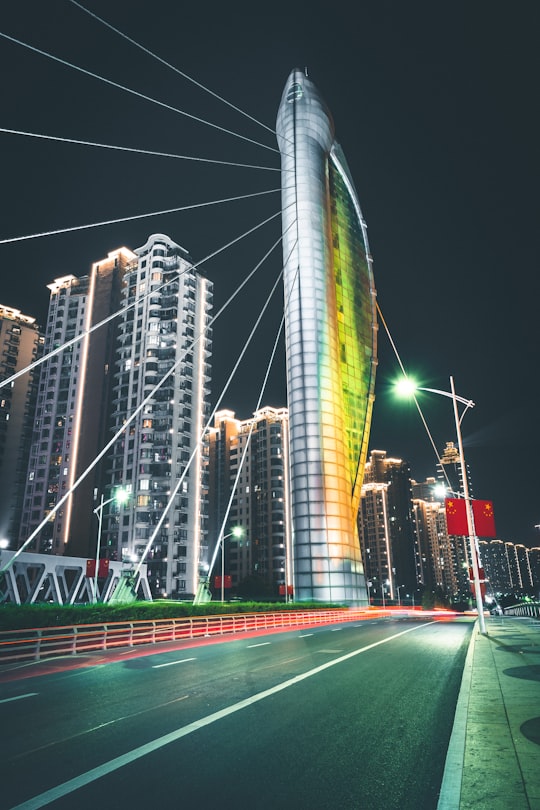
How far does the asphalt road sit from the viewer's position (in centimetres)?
526

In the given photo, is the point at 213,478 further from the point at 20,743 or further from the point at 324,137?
the point at 20,743

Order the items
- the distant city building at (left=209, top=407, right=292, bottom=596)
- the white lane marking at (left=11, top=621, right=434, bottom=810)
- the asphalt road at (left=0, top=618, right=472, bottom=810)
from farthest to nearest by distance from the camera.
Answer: the distant city building at (left=209, top=407, right=292, bottom=596)
the asphalt road at (left=0, top=618, right=472, bottom=810)
the white lane marking at (left=11, top=621, right=434, bottom=810)

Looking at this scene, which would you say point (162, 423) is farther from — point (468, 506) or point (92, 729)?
point (92, 729)

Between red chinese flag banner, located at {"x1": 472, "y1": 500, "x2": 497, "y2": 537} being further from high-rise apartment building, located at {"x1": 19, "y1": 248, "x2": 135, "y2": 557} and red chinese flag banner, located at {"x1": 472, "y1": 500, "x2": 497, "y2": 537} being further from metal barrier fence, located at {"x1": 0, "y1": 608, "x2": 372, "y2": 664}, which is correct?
high-rise apartment building, located at {"x1": 19, "y1": 248, "x2": 135, "y2": 557}

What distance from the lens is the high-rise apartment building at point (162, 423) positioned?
291ft

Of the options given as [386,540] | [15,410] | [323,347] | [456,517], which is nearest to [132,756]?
[456,517]

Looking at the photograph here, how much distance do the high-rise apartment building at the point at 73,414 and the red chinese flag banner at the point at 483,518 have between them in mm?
85343

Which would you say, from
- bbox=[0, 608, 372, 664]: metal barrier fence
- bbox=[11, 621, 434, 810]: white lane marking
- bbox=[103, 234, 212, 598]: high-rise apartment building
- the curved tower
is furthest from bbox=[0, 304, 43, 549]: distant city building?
bbox=[11, 621, 434, 810]: white lane marking

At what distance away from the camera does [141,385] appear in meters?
100

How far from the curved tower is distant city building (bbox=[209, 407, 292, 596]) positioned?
161ft

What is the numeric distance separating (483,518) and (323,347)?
4760cm

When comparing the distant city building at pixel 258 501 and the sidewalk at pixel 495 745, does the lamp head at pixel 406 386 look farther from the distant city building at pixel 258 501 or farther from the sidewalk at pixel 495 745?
the distant city building at pixel 258 501

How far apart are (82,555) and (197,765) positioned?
320 ft

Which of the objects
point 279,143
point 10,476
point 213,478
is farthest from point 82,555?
point 279,143
